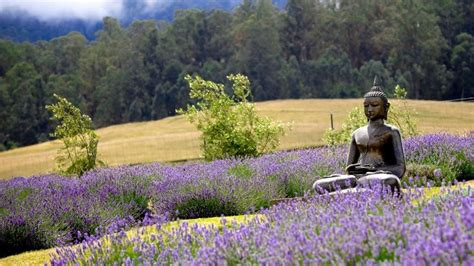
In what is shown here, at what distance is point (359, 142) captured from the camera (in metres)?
7.38

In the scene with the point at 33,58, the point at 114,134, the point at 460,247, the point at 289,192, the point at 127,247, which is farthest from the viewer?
the point at 33,58

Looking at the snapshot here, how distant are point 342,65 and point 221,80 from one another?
1173 centimetres

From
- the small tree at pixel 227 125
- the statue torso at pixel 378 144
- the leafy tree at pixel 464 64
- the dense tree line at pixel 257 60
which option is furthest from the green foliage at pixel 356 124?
the leafy tree at pixel 464 64

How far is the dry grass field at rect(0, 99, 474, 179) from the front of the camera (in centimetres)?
2978

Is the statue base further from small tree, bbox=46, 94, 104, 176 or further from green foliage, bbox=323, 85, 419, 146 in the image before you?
green foliage, bbox=323, 85, 419, 146

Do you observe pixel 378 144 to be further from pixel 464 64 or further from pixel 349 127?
pixel 464 64

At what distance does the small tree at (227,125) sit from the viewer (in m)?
15.6

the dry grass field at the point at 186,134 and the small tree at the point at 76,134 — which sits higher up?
the small tree at the point at 76,134

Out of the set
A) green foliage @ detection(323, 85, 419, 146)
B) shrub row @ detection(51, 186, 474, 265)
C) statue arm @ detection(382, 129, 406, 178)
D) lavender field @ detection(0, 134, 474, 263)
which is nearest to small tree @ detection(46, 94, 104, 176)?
lavender field @ detection(0, 134, 474, 263)

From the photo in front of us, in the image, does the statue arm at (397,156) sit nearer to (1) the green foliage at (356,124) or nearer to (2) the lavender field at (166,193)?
(2) the lavender field at (166,193)

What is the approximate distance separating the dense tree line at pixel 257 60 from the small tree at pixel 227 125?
41818 millimetres

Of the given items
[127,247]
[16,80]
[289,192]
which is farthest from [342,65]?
[127,247]

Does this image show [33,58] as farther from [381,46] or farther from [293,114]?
[293,114]

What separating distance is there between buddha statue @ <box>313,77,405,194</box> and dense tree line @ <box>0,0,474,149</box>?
51.0m
